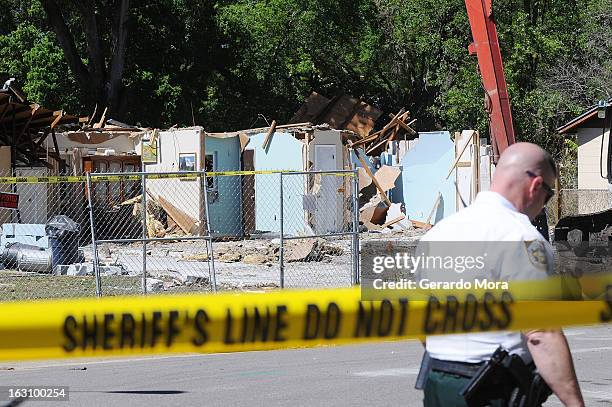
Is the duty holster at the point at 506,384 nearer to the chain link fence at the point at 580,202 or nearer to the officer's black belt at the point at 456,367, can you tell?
the officer's black belt at the point at 456,367

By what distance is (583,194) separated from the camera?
26.2 metres

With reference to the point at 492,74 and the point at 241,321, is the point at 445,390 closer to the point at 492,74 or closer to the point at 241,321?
the point at 241,321

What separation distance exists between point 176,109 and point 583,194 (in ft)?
57.8

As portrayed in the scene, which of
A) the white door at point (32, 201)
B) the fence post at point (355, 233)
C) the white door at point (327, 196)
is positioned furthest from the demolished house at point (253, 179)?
the fence post at point (355, 233)

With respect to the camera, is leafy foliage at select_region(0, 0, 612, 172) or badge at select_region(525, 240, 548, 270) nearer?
badge at select_region(525, 240, 548, 270)

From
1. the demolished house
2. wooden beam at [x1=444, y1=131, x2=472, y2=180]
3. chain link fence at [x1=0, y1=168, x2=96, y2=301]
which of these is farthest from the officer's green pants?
wooden beam at [x1=444, y1=131, x2=472, y2=180]

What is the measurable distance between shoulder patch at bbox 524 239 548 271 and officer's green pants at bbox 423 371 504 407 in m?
0.52

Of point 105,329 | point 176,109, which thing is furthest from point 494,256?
point 176,109

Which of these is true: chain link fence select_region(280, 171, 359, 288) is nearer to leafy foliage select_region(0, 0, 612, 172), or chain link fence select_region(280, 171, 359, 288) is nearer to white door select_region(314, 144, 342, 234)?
white door select_region(314, 144, 342, 234)

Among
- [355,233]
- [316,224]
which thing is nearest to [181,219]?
[316,224]

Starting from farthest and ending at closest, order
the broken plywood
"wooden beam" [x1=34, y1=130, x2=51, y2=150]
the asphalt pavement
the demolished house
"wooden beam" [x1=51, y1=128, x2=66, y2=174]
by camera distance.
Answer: the demolished house
the broken plywood
"wooden beam" [x1=34, y1=130, x2=51, y2=150]
"wooden beam" [x1=51, y1=128, x2=66, y2=174]
the asphalt pavement

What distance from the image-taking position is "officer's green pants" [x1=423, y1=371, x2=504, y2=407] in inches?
156

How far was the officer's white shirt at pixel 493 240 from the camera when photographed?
3.97m

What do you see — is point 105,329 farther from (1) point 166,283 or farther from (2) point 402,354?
(1) point 166,283
